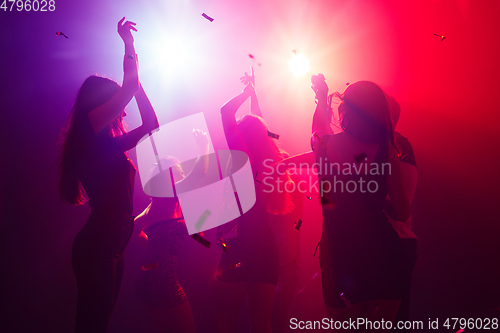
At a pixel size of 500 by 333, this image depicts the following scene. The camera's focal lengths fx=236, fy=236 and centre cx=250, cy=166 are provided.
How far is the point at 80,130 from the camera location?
1.38 metres

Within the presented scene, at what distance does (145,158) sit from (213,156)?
825 mm

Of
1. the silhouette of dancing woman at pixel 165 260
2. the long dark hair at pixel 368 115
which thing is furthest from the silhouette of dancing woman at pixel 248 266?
the long dark hair at pixel 368 115

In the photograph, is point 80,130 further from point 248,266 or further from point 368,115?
point 368,115

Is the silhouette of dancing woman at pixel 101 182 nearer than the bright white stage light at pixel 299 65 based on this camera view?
Yes

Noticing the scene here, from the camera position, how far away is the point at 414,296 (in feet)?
8.36

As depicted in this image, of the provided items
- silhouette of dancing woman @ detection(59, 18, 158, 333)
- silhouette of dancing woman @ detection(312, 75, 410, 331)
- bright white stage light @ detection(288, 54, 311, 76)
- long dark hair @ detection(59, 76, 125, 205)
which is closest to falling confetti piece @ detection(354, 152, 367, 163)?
silhouette of dancing woman @ detection(312, 75, 410, 331)

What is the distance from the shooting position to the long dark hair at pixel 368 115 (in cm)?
132

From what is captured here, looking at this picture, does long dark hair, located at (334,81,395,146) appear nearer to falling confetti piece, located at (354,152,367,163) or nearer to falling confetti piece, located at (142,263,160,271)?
falling confetti piece, located at (354,152,367,163)

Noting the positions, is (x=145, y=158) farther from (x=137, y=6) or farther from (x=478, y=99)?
(x=478, y=99)

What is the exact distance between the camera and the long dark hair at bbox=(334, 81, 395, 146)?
132cm

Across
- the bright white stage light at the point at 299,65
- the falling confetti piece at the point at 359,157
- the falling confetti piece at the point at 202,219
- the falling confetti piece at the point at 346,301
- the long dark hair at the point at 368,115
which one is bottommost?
the falling confetti piece at the point at 346,301

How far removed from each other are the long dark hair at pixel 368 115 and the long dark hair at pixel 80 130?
144 centimetres

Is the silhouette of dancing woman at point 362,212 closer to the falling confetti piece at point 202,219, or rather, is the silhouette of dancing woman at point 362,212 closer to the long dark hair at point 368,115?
the long dark hair at point 368,115

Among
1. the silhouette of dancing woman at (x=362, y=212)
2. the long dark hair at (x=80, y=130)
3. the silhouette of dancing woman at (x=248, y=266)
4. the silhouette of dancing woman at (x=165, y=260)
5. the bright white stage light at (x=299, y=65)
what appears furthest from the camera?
the bright white stage light at (x=299, y=65)
